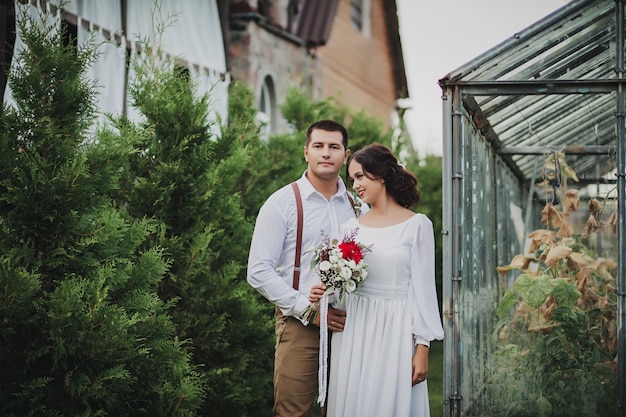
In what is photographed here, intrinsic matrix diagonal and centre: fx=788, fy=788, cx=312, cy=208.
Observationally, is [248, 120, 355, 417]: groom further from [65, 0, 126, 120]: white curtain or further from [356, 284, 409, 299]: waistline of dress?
[65, 0, 126, 120]: white curtain

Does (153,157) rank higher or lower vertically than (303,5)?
lower

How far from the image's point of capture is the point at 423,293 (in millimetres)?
4199

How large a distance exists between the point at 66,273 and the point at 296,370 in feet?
4.66

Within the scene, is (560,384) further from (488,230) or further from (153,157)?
(153,157)

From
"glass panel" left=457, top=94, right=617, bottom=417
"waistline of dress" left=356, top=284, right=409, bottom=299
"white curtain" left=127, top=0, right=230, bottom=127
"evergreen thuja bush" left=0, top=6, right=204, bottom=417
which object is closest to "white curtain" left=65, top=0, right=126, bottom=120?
"white curtain" left=127, top=0, right=230, bottom=127

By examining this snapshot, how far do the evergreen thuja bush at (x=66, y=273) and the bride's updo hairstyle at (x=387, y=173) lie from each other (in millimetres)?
1406

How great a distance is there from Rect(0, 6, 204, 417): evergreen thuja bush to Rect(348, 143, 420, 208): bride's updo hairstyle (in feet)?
4.61

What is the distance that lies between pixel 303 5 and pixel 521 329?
8.22 m

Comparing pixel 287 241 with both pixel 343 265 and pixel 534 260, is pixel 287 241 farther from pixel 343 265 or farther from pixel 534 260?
pixel 534 260

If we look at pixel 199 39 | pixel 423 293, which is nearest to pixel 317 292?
pixel 423 293

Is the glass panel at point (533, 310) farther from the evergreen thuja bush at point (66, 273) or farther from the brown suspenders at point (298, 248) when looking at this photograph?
the evergreen thuja bush at point (66, 273)

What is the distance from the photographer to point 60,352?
4.05m

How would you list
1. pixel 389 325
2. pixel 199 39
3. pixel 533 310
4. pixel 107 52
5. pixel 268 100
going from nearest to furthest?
1. pixel 389 325
2. pixel 533 310
3. pixel 107 52
4. pixel 199 39
5. pixel 268 100

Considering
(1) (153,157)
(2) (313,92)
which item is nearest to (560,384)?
(1) (153,157)
